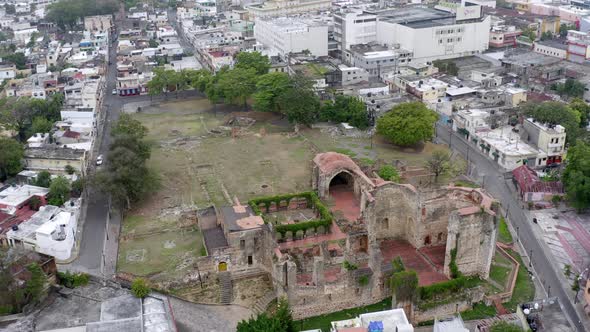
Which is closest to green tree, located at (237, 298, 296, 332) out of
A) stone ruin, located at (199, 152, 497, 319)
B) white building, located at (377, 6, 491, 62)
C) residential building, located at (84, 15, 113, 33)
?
stone ruin, located at (199, 152, 497, 319)

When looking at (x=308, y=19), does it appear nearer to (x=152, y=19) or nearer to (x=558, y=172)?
(x=152, y=19)

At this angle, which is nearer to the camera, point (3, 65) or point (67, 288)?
point (67, 288)

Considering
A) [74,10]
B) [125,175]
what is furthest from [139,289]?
[74,10]

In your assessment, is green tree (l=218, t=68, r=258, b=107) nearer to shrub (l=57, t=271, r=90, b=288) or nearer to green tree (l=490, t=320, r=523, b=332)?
shrub (l=57, t=271, r=90, b=288)

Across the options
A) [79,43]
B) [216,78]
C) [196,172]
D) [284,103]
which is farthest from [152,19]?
[196,172]

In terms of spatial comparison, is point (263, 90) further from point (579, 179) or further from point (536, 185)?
point (579, 179)

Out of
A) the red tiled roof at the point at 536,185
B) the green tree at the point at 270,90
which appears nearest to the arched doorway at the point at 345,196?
the red tiled roof at the point at 536,185
